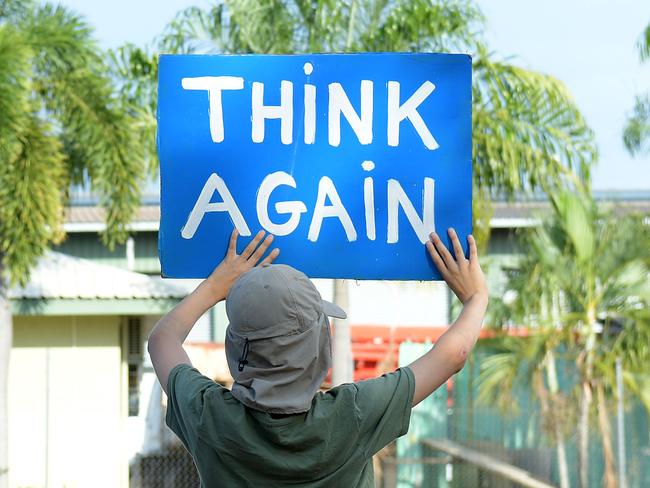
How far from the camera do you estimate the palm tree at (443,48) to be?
40.2 feet

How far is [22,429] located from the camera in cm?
1306

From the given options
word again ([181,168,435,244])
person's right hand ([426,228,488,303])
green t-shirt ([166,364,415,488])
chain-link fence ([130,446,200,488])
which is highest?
word again ([181,168,435,244])

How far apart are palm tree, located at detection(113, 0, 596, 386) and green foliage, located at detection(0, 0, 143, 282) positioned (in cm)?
138

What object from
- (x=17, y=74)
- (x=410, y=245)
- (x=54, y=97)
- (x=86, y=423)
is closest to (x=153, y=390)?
(x=86, y=423)

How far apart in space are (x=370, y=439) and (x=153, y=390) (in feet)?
38.8

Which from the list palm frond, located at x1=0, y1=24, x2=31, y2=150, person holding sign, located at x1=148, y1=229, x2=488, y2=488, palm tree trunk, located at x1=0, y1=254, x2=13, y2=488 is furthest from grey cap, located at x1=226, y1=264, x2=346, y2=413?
palm tree trunk, located at x1=0, y1=254, x2=13, y2=488

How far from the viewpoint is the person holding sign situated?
2.18m

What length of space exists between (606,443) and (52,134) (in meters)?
5.99

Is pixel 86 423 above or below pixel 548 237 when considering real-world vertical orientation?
below

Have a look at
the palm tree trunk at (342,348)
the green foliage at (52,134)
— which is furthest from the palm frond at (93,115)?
the palm tree trunk at (342,348)

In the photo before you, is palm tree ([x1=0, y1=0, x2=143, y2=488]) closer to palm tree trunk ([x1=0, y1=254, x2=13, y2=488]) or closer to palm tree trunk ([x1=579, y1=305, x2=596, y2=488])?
palm tree trunk ([x1=0, y1=254, x2=13, y2=488])

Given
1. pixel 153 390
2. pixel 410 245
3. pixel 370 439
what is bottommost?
pixel 153 390

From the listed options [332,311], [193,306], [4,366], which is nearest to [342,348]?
[4,366]

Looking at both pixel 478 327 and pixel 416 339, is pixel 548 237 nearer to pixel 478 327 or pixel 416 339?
pixel 416 339
